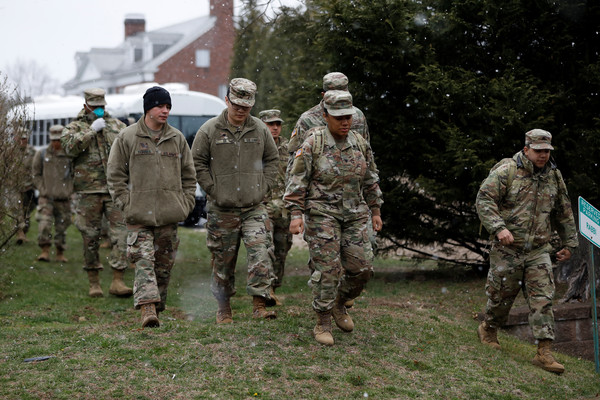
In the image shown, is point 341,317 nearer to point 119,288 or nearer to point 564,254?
point 564,254

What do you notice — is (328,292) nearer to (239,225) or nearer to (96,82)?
(239,225)

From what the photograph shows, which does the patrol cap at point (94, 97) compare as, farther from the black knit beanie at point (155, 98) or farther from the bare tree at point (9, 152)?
the black knit beanie at point (155, 98)

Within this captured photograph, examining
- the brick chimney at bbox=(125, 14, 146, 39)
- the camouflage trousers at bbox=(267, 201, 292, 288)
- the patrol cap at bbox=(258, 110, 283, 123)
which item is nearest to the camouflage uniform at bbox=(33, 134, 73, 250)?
the camouflage trousers at bbox=(267, 201, 292, 288)

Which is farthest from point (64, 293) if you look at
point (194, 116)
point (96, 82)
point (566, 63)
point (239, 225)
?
point (96, 82)

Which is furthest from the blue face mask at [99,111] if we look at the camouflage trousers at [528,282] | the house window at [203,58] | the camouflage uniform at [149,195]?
the house window at [203,58]

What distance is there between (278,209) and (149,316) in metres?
3.00

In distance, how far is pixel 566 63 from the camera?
1055cm

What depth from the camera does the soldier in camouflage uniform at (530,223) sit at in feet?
24.4

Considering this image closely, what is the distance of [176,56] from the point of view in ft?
166

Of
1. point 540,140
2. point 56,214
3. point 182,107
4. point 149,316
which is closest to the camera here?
point 149,316

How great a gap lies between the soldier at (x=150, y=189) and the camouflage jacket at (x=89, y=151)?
291 cm

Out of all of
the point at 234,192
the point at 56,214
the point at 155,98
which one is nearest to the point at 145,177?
the point at 155,98

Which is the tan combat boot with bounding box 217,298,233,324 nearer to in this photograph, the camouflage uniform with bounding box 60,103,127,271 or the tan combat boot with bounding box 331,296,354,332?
the tan combat boot with bounding box 331,296,354,332

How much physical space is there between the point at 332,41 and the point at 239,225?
4201 mm
